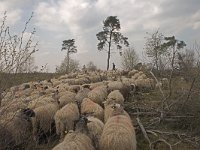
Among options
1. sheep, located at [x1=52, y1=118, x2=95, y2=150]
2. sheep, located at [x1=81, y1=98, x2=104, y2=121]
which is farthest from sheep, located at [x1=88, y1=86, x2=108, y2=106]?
sheep, located at [x1=52, y1=118, x2=95, y2=150]

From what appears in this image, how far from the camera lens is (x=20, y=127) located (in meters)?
10.6

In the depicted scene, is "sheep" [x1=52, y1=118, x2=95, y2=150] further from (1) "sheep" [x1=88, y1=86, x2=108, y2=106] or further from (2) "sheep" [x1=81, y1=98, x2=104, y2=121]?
A: (1) "sheep" [x1=88, y1=86, x2=108, y2=106]

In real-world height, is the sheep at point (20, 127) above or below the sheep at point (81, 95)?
below

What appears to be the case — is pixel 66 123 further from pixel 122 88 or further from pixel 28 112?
pixel 122 88

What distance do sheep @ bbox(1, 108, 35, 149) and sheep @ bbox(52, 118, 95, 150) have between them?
5.54ft

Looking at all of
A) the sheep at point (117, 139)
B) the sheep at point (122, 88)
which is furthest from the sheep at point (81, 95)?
the sheep at point (117, 139)

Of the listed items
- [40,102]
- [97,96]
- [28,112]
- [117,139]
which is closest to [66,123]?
[28,112]

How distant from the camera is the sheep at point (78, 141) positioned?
714cm

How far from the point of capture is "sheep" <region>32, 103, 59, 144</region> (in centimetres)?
1162

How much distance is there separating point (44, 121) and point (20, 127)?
1.54 metres

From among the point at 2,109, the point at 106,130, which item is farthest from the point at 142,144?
the point at 2,109

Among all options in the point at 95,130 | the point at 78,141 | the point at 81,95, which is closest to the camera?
the point at 78,141

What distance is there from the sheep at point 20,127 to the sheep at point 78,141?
5.54 ft

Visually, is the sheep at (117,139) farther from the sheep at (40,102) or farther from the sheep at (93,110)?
the sheep at (40,102)
